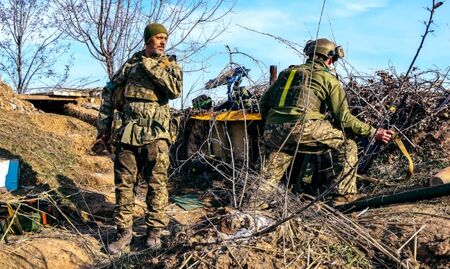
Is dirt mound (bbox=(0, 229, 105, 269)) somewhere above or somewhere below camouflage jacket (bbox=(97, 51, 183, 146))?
below

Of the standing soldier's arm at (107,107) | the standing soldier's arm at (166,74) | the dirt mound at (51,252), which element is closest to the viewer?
the dirt mound at (51,252)

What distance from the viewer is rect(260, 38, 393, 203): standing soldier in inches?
194

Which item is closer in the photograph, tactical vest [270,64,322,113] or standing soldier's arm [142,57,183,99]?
standing soldier's arm [142,57,183,99]

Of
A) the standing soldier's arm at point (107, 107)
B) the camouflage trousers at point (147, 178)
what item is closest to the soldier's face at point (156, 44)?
the standing soldier's arm at point (107, 107)

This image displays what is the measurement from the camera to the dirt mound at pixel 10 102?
29.8 feet

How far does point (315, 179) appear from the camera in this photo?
559 cm

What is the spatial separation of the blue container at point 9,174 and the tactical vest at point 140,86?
2.07 metres

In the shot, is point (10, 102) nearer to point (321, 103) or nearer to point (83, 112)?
point (83, 112)

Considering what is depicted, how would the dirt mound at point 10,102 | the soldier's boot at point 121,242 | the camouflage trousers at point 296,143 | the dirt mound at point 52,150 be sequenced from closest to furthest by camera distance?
the soldier's boot at point 121,242
the camouflage trousers at point 296,143
the dirt mound at point 52,150
the dirt mound at point 10,102

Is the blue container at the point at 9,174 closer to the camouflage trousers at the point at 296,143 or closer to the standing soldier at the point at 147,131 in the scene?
the standing soldier at the point at 147,131

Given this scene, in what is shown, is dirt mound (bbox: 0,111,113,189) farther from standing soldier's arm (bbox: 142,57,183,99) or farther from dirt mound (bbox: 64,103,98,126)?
standing soldier's arm (bbox: 142,57,183,99)

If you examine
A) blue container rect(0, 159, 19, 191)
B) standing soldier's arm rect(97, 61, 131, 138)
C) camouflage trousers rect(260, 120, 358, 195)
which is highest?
standing soldier's arm rect(97, 61, 131, 138)

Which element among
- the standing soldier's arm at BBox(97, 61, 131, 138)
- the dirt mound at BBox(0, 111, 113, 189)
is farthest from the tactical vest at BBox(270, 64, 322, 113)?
the dirt mound at BBox(0, 111, 113, 189)

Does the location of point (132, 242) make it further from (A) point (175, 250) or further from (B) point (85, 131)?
(B) point (85, 131)
